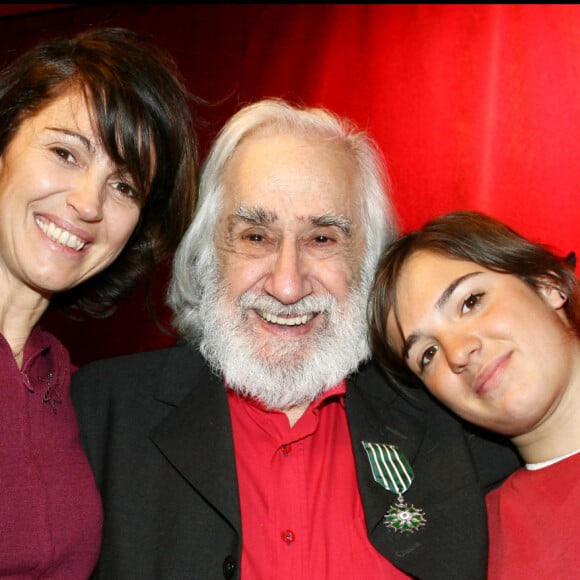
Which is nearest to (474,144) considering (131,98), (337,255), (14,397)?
(337,255)

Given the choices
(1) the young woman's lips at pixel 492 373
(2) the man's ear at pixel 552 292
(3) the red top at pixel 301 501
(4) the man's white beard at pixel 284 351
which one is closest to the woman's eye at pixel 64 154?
(4) the man's white beard at pixel 284 351

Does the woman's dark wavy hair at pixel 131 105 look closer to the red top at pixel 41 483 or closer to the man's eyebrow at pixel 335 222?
the man's eyebrow at pixel 335 222

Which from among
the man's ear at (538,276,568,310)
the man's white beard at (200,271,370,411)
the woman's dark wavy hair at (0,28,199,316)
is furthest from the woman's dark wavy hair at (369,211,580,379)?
the woman's dark wavy hair at (0,28,199,316)

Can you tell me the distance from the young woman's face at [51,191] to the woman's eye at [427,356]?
1.03m

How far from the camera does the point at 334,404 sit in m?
2.35

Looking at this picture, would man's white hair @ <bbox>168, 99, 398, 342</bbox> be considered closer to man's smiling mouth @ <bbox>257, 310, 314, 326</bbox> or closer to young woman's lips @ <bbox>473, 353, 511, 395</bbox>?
man's smiling mouth @ <bbox>257, 310, 314, 326</bbox>

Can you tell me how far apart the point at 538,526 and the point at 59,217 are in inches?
60.6

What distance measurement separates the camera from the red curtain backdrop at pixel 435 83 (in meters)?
3.49

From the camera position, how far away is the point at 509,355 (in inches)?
75.0

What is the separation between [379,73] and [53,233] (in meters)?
2.49

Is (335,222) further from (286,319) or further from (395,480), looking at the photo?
(395,480)

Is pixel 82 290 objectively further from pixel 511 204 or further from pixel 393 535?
pixel 511 204

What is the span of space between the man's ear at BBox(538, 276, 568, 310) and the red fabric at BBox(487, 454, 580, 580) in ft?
1.45

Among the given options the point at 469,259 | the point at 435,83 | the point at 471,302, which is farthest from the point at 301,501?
the point at 435,83
